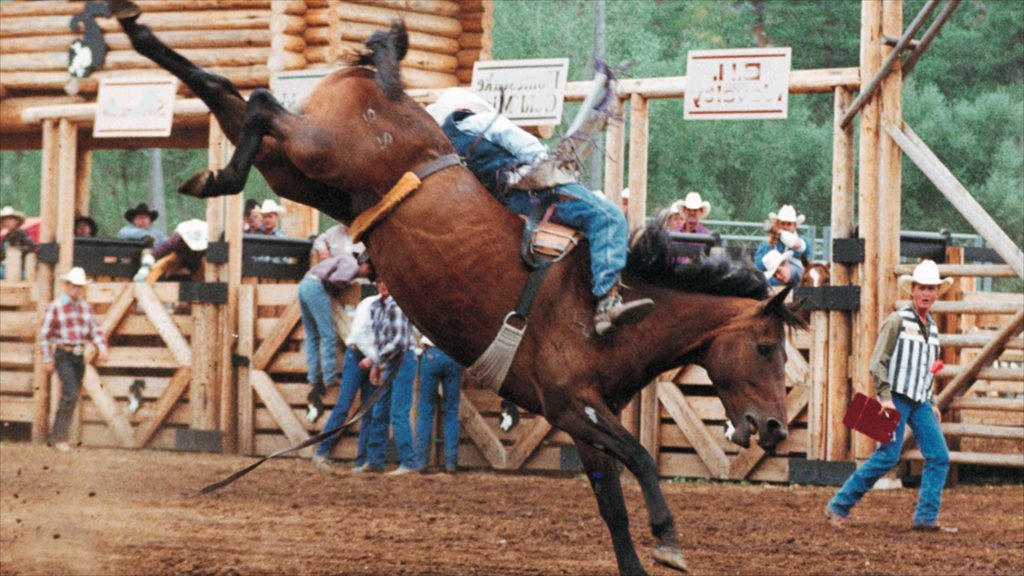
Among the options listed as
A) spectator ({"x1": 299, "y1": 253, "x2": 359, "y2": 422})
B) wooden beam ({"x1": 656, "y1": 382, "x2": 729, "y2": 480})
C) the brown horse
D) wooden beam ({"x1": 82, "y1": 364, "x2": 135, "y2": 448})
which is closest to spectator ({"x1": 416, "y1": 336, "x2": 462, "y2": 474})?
spectator ({"x1": 299, "y1": 253, "x2": 359, "y2": 422})

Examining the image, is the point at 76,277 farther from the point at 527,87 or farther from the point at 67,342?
the point at 527,87

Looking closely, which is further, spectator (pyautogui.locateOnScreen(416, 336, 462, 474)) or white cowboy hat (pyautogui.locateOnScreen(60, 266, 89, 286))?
white cowboy hat (pyautogui.locateOnScreen(60, 266, 89, 286))

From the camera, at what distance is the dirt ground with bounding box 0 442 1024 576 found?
30.2 ft

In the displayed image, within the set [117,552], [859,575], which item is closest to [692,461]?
[859,575]

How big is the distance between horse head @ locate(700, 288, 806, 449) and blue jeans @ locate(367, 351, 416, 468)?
279 inches

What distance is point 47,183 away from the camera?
56.9ft

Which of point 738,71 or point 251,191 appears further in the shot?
point 251,191

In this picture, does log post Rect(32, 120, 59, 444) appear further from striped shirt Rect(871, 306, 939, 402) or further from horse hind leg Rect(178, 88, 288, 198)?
horse hind leg Rect(178, 88, 288, 198)

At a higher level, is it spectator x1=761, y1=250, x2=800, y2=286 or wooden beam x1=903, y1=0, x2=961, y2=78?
wooden beam x1=903, y1=0, x2=961, y2=78

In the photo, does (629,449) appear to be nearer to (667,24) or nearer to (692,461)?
(692,461)

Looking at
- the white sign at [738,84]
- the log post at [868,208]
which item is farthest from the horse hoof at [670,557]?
the white sign at [738,84]

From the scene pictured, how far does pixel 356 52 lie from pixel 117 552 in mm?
3648

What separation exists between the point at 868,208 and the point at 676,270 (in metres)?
6.32

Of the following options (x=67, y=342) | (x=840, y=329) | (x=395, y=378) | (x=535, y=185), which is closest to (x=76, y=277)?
(x=67, y=342)
